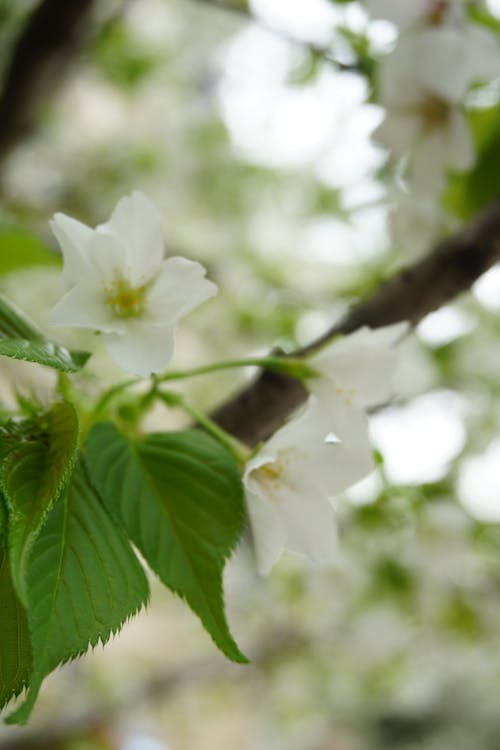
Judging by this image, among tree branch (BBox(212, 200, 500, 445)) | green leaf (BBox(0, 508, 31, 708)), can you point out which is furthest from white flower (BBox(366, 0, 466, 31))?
green leaf (BBox(0, 508, 31, 708))

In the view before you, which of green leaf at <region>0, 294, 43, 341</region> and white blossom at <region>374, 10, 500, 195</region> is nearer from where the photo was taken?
green leaf at <region>0, 294, 43, 341</region>

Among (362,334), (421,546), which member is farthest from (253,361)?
(421,546)

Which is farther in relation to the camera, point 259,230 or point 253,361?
point 259,230

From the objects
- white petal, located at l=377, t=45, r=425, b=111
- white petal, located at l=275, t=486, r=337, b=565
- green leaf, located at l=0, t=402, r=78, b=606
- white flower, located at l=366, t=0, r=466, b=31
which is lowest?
white petal, located at l=275, t=486, r=337, b=565

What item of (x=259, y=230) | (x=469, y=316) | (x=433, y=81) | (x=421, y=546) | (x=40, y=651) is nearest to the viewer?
(x=40, y=651)

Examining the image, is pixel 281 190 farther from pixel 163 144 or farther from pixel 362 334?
pixel 362 334

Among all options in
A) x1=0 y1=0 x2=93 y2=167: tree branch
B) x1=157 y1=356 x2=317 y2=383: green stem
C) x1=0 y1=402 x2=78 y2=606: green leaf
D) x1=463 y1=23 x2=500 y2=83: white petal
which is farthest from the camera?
x1=0 y1=0 x2=93 y2=167: tree branch

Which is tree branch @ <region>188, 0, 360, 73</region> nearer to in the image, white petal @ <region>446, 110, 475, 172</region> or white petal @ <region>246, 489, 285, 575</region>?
white petal @ <region>446, 110, 475, 172</region>

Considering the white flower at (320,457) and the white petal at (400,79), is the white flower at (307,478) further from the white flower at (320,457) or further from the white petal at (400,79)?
the white petal at (400,79)
